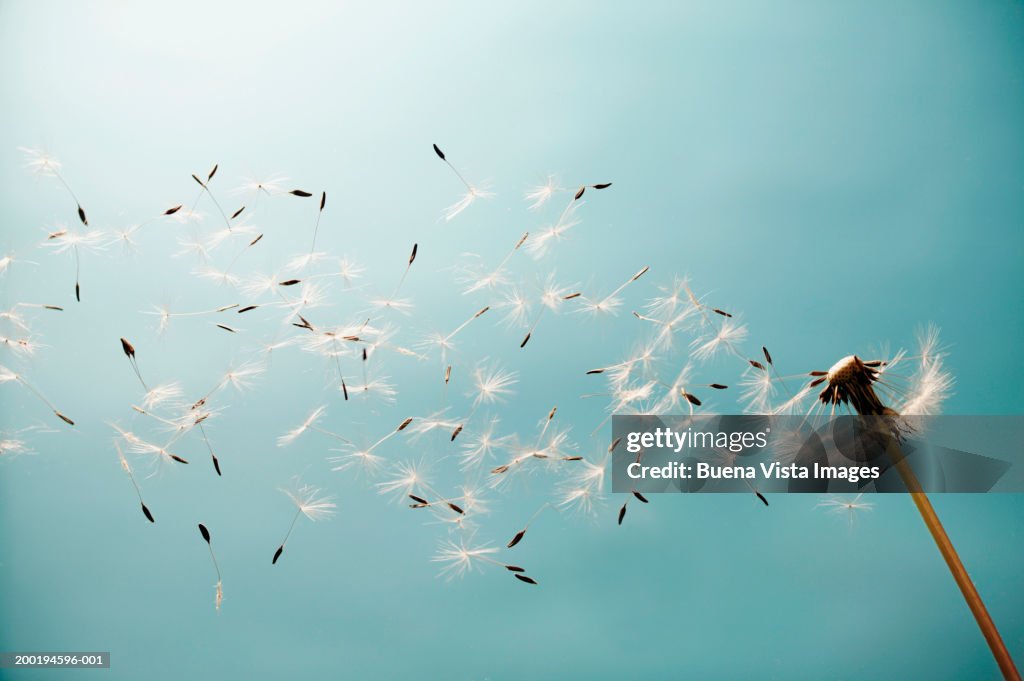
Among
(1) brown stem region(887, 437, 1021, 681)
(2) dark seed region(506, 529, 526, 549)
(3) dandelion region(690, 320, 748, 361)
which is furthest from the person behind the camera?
(3) dandelion region(690, 320, 748, 361)

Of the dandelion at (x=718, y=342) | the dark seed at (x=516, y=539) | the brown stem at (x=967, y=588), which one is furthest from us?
the dandelion at (x=718, y=342)

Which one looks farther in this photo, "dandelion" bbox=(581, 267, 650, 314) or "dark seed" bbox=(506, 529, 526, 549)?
→ "dandelion" bbox=(581, 267, 650, 314)

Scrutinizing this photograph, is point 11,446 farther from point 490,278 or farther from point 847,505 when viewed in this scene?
point 847,505

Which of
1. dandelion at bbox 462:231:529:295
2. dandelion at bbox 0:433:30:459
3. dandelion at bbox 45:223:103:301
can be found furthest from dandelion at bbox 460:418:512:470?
dandelion at bbox 0:433:30:459

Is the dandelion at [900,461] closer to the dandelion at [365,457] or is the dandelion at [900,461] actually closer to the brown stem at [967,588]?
the brown stem at [967,588]

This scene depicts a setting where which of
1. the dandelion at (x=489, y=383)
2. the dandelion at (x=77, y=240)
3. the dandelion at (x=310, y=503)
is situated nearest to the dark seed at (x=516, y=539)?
the dandelion at (x=489, y=383)

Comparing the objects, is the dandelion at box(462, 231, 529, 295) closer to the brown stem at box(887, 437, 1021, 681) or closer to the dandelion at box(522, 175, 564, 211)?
the dandelion at box(522, 175, 564, 211)

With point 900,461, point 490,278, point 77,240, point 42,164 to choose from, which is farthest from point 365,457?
point 900,461

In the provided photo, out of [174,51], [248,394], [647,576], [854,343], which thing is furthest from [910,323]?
[174,51]
